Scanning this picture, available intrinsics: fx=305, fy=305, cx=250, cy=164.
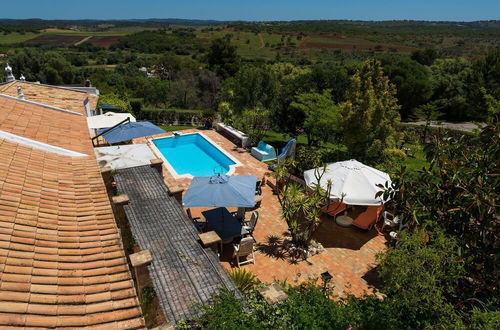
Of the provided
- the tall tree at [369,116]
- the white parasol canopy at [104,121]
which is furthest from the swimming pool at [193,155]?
the tall tree at [369,116]

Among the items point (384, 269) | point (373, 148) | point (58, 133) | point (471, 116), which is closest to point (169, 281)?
point (384, 269)

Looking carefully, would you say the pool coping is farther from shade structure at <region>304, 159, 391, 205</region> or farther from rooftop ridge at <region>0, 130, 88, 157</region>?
rooftop ridge at <region>0, 130, 88, 157</region>

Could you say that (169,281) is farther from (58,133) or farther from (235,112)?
(235,112)

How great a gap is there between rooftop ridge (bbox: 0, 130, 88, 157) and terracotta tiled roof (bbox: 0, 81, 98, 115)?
25.2 ft

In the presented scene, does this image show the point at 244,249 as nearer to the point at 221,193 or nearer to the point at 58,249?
the point at 221,193

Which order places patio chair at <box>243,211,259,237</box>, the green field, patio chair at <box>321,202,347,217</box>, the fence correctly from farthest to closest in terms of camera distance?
the green field, the fence, patio chair at <box>321,202,347,217</box>, patio chair at <box>243,211,259,237</box>

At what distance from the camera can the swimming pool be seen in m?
22.0

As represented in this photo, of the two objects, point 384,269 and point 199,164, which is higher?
point 384,269

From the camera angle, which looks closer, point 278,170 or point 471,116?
point 278,170

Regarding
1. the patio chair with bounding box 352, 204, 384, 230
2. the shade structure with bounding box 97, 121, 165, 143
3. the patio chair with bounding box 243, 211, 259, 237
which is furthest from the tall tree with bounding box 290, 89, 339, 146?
the shade structure with bounding box 97, 121, 165, 143

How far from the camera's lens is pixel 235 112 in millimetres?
28516

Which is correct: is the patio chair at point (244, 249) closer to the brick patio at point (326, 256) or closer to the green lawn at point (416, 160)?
the brick patio at point (326, 256)

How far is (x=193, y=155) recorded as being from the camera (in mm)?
25328

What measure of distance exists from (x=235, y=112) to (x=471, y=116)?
41725mm
